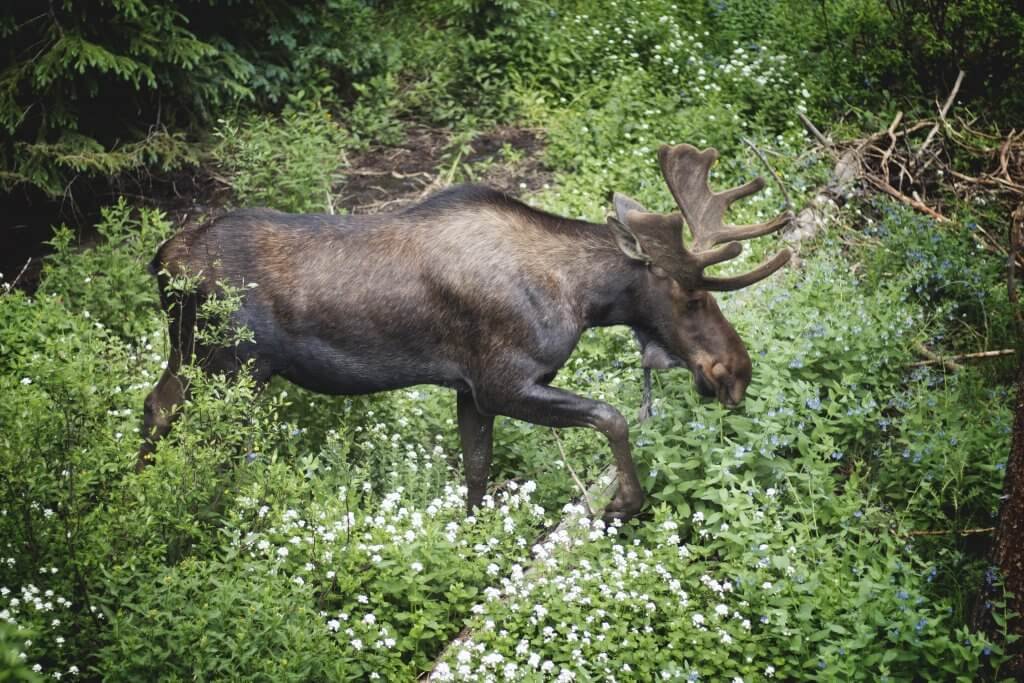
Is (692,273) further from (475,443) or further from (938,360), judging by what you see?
(938,360)

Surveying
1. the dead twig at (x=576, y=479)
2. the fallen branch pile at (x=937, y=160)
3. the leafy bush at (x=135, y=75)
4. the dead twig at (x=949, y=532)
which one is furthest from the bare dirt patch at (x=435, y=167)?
the dead twig at (x=949, y=532)

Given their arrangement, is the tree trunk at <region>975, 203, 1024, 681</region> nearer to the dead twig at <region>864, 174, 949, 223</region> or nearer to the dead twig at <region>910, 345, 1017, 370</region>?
the dead twig at <region>910, 345, 1017, 370</region>

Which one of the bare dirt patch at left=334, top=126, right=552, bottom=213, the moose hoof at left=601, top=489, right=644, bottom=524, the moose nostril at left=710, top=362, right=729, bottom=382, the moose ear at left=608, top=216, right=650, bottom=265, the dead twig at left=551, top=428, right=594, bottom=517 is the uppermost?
the moose ear at left=608, top=216, right=650, bottom=265

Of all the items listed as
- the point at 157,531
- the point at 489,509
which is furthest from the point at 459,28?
the point at 157,531

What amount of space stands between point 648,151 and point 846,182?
179 cm

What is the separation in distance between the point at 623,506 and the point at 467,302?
4.68 feet

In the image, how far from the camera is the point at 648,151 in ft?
37.5

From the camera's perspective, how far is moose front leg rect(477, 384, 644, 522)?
6891 mm

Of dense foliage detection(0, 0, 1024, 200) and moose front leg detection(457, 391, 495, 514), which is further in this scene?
dense foliage detection(0, 0, 1024, 200)

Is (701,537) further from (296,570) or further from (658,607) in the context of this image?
(296,570)

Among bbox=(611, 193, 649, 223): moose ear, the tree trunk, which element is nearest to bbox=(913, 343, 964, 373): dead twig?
the tree trunk

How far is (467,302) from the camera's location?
702 centimetres

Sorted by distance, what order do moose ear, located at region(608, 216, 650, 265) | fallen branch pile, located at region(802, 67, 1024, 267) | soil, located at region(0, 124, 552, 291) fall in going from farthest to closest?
soil, located at region(0, 124, 552, 291)
fallen branch pile, located at region(802, 67, 1024, 267)
moose ear, located at region(608, 216, 650, 265)

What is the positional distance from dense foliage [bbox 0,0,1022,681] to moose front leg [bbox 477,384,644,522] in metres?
0.18
